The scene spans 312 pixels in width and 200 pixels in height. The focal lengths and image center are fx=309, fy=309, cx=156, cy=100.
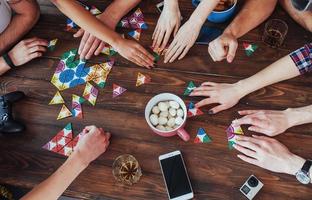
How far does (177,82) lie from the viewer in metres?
1.41

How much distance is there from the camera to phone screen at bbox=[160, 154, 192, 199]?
1.18m

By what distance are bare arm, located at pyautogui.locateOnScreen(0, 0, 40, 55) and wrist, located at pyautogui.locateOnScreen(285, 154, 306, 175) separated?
4.53 ft

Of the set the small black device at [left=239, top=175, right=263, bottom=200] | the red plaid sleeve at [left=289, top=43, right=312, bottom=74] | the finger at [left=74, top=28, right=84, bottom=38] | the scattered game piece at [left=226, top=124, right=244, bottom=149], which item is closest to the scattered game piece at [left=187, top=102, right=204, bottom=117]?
the scattered game piece at [left=226, top=124, right=244, bottom=149]

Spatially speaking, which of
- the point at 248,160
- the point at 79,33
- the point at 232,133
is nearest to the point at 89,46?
the point at 79,33

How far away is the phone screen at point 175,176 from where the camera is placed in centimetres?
118

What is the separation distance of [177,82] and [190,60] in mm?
134

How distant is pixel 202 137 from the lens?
1280 millimetres

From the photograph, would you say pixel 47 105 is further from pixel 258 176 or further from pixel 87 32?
pixel 258 176

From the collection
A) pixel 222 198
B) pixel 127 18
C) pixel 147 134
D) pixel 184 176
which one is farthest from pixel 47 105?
pixel 222 198

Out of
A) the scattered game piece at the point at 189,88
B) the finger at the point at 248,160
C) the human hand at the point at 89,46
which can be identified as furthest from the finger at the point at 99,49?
the finger at the point at 248,160

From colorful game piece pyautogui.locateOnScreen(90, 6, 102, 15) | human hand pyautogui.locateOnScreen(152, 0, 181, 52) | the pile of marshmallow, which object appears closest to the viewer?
the pile of marshmallow

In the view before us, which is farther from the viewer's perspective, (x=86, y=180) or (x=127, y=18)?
(x=127, y=18)

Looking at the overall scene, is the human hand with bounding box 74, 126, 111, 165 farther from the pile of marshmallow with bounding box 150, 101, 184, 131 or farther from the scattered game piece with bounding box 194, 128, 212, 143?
the scattered game piece with bounding box 194, 128, 212, 143

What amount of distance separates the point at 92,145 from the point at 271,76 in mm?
807
